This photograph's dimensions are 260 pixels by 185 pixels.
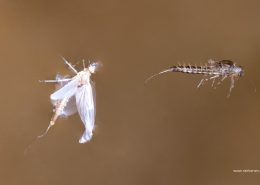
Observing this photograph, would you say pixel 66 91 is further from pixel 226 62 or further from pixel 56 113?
pixel 226 62

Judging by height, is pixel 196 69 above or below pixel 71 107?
above

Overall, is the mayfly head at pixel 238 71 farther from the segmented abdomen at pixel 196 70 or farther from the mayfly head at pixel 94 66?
the mayfly head at pixel 94 66

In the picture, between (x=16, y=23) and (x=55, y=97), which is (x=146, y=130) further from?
(x=16, y=23)

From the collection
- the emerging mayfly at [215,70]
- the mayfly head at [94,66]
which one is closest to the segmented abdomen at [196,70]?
the emerging mayfly at [215,70]

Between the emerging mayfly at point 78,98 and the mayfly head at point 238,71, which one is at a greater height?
the mayfly head at point 238,71

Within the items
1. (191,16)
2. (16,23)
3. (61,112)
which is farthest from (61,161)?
(191,16)

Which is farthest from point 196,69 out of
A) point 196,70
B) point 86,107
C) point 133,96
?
point 86,107

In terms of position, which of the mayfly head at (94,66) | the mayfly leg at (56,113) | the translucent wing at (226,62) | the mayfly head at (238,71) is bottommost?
the mayfly leg at (56,113)

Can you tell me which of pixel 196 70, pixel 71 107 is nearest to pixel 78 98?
→ pixel 71 107
